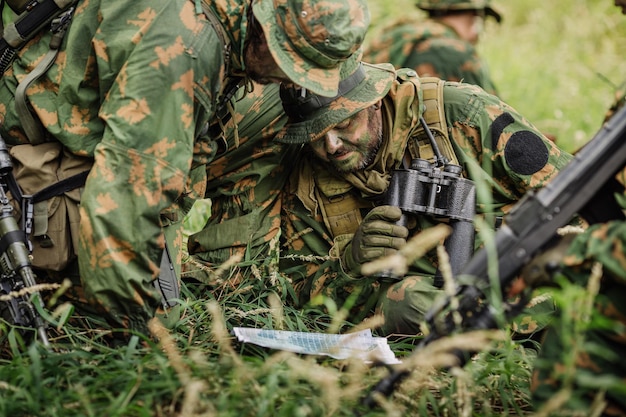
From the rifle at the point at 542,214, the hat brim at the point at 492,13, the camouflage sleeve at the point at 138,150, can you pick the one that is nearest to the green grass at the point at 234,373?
the rifle at the point at 542,214

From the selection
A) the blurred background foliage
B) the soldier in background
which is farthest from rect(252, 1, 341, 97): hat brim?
the blurred background foliage

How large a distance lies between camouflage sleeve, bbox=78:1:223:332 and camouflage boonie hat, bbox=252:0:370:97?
304 millimetres

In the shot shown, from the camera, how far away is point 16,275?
3242 mm

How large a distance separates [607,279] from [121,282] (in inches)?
69.4

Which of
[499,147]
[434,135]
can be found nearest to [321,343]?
[434,135]

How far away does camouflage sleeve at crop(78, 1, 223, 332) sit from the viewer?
3.05 metres

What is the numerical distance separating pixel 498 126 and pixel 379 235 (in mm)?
868

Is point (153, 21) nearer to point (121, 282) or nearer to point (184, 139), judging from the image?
point (184, 139)

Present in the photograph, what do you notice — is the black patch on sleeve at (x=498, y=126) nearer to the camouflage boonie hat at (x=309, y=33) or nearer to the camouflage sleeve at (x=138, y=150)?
the camouflage boonie hat at (x=309, y=33)

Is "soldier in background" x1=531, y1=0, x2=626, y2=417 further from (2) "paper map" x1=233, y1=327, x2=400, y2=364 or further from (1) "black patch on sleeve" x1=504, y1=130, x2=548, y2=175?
(1) "black patch on sleeve" x1=504, y1=130, x2=548, y2=175

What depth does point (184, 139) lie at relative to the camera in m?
3.16

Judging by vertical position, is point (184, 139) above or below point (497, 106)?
above

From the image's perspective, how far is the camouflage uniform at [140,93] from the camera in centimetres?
306

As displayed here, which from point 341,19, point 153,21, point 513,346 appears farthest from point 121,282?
point 513,346
